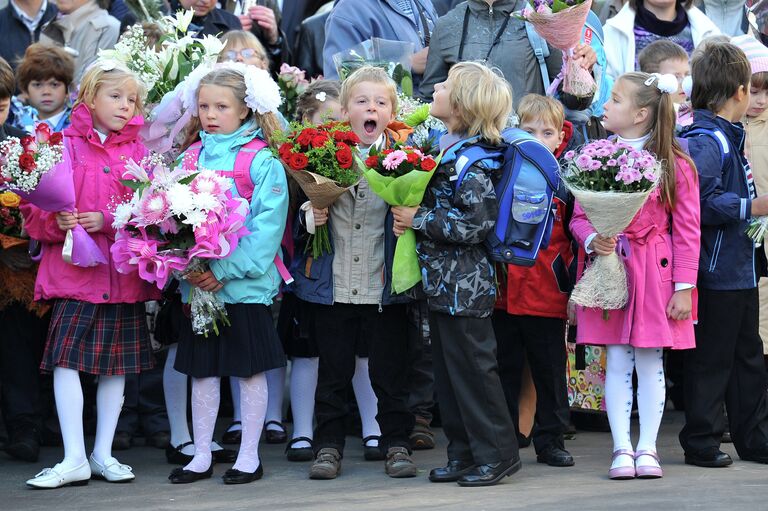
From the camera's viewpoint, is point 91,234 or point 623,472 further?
point 91,234

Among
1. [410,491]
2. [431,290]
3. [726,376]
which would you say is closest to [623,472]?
[726,376]

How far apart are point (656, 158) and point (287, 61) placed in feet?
14.1

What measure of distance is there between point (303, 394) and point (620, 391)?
188cm

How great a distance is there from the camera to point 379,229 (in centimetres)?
690

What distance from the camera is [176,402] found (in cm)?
721

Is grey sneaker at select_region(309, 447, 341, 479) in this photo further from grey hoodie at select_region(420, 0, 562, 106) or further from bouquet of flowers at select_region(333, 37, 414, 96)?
Result: grey hoodie at select_region(420, 0, 562, 106)

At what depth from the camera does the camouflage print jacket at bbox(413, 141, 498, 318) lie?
623 centimetres

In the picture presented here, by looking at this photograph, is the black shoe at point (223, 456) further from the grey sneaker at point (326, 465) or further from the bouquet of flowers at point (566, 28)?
the bouquet of flowers at point (566, 28)

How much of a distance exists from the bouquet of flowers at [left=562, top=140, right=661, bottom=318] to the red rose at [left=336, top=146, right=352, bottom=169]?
1108mm

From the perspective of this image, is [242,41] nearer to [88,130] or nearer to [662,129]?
[88,130]

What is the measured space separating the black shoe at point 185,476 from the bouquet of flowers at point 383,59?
244 centimetres

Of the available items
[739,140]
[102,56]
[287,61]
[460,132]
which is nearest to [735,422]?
[739,140]

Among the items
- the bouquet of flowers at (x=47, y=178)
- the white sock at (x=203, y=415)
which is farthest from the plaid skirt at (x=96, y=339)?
the white sock at (x=203, y=415)

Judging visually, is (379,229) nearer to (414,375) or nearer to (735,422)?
(414,375)
